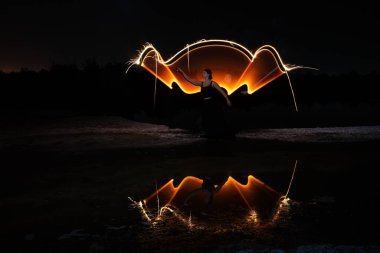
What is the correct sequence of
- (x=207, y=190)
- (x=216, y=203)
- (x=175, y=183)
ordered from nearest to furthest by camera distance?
(x=216, y=203) → (x=207, y=190) → (x=175, y=183)

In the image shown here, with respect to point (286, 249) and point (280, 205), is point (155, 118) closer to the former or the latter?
point (280, 205)

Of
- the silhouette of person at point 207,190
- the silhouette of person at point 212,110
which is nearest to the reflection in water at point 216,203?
the silhouette of person at point 207,190

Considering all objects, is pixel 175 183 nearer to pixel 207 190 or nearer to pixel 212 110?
pixel 207 190

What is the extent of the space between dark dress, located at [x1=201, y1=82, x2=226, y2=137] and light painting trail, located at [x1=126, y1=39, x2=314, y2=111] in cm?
125

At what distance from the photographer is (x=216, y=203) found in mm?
6645

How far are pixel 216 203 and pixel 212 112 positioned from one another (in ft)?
31.0

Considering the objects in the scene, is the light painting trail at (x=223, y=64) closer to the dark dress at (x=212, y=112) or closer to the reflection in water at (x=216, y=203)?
the dark dress at (x=212, y=112)

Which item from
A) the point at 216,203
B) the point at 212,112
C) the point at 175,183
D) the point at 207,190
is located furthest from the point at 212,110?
the point at 216,203

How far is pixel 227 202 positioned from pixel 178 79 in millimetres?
11133

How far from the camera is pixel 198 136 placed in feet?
A: 54.4

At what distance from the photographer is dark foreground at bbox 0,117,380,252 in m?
4.95

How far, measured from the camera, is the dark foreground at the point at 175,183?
495 centimetres

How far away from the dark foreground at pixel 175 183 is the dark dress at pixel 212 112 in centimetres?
95

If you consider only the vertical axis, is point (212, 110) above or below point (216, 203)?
above
